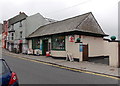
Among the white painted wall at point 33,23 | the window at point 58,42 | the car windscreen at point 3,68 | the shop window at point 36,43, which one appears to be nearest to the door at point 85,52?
the window at point 58,42

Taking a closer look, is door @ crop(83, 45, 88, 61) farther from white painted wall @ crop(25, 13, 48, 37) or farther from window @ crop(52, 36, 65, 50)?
white painted wall @ crop(25, 13, 48, 37)

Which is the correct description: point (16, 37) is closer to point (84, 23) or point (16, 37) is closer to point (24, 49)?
point (24, 49)

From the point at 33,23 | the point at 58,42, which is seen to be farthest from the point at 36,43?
the point at 58,42

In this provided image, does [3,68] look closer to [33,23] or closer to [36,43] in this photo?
[36,43]

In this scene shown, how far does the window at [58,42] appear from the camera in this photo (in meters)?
16.9

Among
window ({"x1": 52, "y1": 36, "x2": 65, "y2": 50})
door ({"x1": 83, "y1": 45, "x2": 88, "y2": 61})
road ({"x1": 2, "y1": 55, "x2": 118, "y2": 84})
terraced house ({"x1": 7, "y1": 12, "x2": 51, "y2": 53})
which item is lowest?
road ({"x1": 2, "y1": 55, "x2": 118, "y2": 84})

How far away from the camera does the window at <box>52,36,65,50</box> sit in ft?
55.4

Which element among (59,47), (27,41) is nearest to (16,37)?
(27,41)

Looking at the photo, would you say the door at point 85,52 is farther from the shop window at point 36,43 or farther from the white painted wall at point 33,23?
the white painted wall at point 33,23

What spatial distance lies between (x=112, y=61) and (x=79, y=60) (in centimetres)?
421

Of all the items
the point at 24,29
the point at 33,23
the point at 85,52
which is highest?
the point at 33,23

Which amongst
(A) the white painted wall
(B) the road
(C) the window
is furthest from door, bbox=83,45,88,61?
(A) the white painted wall

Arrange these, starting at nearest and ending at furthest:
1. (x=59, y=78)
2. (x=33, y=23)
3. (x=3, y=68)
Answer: (x=3, y=68) < (x=59, y=78) < (x=33, y=23)

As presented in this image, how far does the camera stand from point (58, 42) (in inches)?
696
